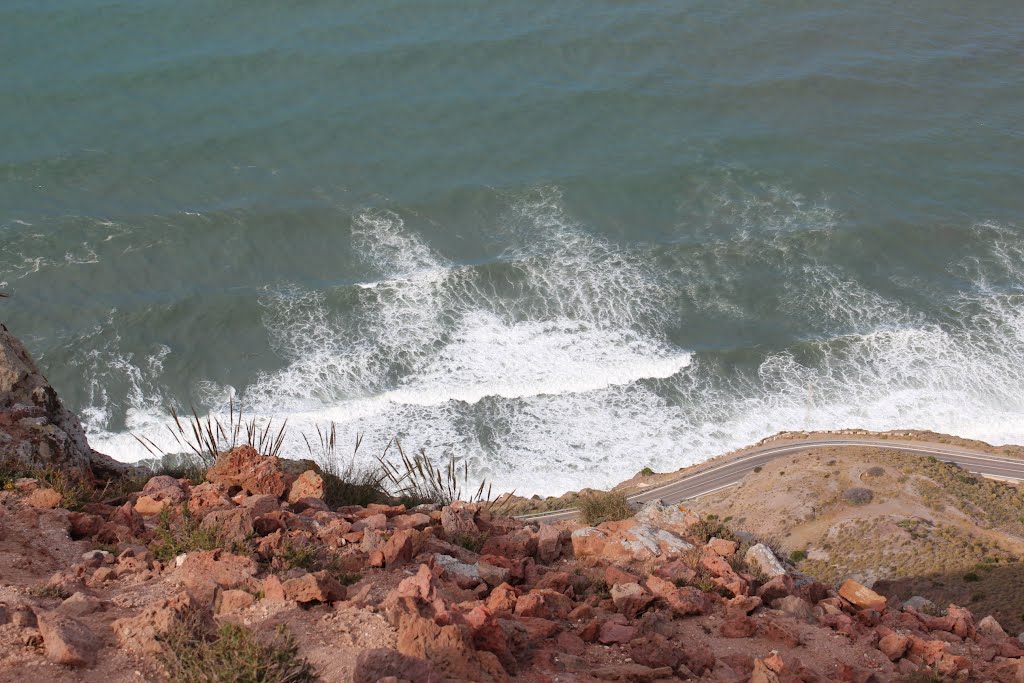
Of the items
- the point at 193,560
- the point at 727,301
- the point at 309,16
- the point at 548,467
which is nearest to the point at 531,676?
the point at 193,560

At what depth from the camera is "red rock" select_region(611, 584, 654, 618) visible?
14773mm

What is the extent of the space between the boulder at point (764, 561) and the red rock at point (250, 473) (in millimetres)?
8974

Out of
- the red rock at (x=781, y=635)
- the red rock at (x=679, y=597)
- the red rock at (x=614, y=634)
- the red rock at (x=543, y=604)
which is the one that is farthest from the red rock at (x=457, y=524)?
the red rock at (x=781, y=635)

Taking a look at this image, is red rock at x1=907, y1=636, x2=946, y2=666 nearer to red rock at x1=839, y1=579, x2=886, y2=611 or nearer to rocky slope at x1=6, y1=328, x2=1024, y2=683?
rocky slope at x1=6, y1=328, x2=1024, y2=683

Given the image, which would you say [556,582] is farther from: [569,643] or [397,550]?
[397,550]

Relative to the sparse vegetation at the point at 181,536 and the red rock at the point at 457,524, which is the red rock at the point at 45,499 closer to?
the sparse vegetation at the point at 181,536

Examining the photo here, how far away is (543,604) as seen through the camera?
13.6 m

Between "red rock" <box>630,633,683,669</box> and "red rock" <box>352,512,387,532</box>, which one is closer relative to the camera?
"red rock" <box>630,633,683,669</box>

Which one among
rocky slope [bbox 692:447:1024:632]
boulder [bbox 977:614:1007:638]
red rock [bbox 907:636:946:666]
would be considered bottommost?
rocky slope [bbox 692:447:1024:632]

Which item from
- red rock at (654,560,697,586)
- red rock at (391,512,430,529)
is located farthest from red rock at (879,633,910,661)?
red rock at (391,512,430,529)

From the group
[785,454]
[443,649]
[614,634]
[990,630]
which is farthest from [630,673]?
[785,454]

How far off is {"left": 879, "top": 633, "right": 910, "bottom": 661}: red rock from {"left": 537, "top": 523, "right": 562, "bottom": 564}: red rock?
542 centimetres

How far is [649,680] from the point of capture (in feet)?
40.6

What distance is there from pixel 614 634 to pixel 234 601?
16.9 feet
